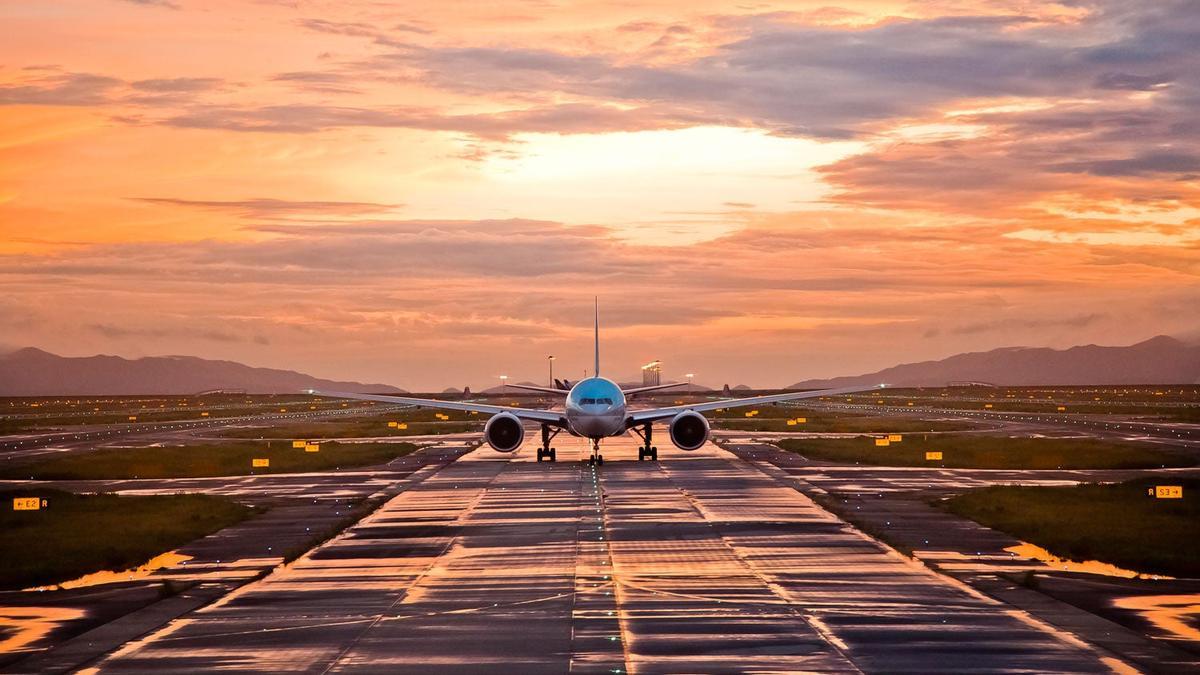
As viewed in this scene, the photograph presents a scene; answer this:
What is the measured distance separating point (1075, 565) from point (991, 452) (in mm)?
47283

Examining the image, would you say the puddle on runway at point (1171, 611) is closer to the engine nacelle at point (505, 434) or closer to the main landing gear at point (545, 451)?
the engine nacelle at point (505, 434)

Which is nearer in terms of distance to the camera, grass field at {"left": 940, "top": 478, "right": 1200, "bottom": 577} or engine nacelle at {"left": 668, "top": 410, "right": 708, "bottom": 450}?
grass field at {"left": 940, "top": 478, "right": 1200, "bottom": 577}

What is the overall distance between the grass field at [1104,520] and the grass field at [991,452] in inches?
496

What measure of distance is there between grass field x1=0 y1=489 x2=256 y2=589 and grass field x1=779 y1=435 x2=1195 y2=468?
36.3 m

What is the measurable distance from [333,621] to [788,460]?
51.3 metres

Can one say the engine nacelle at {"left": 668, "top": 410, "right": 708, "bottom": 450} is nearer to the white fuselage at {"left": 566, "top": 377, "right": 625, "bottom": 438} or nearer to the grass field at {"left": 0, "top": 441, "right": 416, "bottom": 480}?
the white fuselage at {"left": 566, "top": 377, "right": 625, "bottom": 438}

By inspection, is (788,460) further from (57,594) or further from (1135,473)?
(57,594)

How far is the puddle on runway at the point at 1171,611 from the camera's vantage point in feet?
87.5

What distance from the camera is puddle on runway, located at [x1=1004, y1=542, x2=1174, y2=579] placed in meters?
34.8

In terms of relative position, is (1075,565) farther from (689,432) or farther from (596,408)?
(689,432)

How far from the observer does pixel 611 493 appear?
188ft

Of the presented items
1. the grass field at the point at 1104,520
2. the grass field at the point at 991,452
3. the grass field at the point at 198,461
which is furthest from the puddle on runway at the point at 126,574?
the grass field at the point at 991,452

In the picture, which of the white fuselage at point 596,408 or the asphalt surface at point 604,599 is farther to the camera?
the white fuselage at point 596,408

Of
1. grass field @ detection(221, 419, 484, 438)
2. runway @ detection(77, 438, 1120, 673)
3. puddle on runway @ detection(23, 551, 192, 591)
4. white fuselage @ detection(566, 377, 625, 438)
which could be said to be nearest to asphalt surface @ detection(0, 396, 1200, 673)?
runway @ detection(77, 438, 1120, 673)
